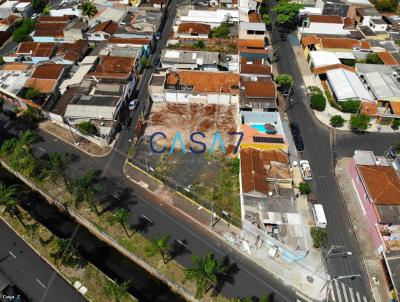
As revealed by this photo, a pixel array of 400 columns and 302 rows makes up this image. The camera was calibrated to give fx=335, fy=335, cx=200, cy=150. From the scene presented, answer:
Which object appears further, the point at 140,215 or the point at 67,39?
the point at 67,39

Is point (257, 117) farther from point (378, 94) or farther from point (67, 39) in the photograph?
point (67, 39)

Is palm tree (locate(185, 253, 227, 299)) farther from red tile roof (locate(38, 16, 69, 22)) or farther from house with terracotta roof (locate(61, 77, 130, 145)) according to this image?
red tile roof (locate(38, 16, 69, 22))

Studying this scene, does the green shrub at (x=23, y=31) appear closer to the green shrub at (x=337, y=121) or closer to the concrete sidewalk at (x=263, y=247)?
the concrete sidewalk at (x=263, y=247)

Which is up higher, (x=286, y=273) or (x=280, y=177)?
(x=280, y=177)

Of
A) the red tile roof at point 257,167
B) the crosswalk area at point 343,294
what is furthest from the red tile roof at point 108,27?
the crosswalk area at point 343,294

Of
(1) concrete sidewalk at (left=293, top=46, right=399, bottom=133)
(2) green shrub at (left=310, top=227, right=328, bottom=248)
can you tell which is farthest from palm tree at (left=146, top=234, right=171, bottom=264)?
(1) concrete sidewalk at (left=293, top=46, right=399, bottom=133)

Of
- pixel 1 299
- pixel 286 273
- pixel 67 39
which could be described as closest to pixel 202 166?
pixel 286 273

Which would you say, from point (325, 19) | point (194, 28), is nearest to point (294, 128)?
point (194, 28)
